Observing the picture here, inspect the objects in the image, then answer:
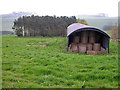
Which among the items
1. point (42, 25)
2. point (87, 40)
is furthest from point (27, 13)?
point (42, 25)

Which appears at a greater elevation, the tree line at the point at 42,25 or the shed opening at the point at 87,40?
the tree line at the point at 42,25

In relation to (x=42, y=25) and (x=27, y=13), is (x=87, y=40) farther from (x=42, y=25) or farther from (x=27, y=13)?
(x=42, y=25)

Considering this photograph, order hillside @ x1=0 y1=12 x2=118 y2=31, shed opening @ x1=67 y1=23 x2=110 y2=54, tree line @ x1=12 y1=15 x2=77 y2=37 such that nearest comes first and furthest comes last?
hillside @ x1=0 y1=12 x2=118 y2=31
shed opening @ x1=67 y1=23 x2=110 y2=54
tree line @ x1=12 y1=15 x2=77 y2=37

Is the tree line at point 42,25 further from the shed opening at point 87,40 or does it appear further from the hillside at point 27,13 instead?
the shed opening at point 87,40

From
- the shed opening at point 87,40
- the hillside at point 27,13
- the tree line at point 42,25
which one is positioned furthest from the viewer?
the tree line at point 42,25

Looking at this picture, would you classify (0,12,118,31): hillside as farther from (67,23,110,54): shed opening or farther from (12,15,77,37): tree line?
(12,15,77,37): tree line

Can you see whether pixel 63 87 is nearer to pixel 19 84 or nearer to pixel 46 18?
pixel 19 84

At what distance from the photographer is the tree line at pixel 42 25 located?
4297 cm

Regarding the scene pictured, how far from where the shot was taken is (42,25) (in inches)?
1719

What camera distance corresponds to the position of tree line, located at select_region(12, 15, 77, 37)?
141 feet

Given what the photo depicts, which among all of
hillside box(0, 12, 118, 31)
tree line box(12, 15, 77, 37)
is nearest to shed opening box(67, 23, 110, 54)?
hillside box(0, 12, 118, 31)

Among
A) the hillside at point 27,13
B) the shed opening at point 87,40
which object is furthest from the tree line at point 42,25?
the shed opening at point 87,40

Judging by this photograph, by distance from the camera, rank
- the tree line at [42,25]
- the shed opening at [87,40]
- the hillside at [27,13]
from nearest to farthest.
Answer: the hillside at [27,13], the shed opening at [87,40], the tree line at [42,25]

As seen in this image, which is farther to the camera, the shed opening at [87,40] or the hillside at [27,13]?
the shed opening at [87,40]
